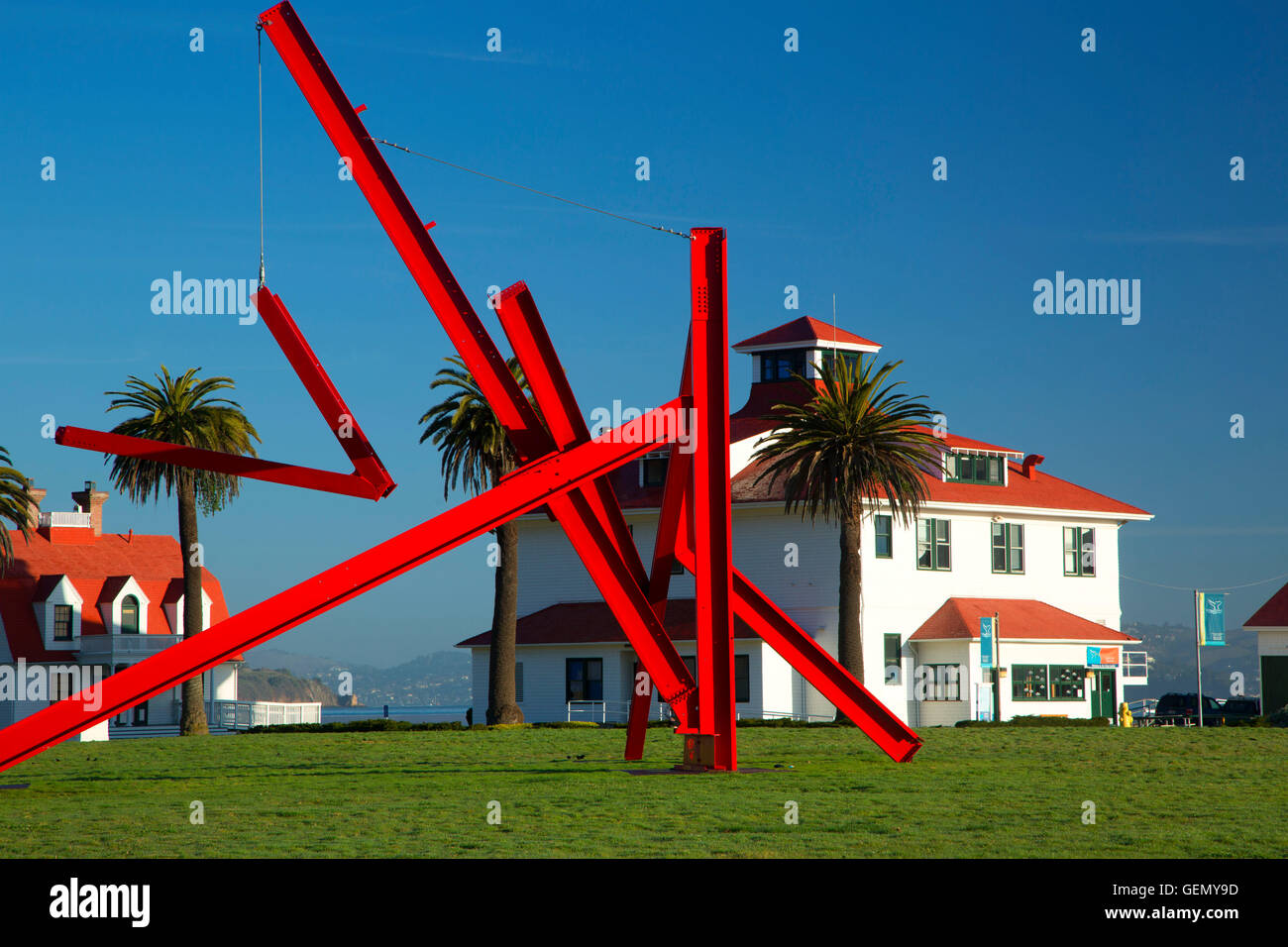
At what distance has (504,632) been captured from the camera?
142 ft

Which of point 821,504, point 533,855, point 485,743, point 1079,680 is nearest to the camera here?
point 533,855

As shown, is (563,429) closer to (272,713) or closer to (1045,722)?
(1045,722)

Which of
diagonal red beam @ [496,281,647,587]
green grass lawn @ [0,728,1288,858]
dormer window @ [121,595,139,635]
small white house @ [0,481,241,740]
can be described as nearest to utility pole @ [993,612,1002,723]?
green grass lawn @ [0,728,1288,858]

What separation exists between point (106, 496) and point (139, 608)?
8.86 meters

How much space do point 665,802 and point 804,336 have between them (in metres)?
40.5

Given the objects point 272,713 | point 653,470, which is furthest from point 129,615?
point 653,470

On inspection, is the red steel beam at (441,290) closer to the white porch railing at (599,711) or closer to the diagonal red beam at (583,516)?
the diagonal red beam at (583,516)

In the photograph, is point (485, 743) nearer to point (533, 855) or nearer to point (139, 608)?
point (533, 855)

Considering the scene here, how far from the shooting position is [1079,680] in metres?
50.8

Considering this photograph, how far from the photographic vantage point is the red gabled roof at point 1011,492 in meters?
48.3

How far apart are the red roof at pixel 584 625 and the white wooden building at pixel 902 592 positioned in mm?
75

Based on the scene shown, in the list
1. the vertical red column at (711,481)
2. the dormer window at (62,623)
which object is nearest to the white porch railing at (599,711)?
the dormer window at (62,623)

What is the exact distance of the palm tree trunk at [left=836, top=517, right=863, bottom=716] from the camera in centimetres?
4050
